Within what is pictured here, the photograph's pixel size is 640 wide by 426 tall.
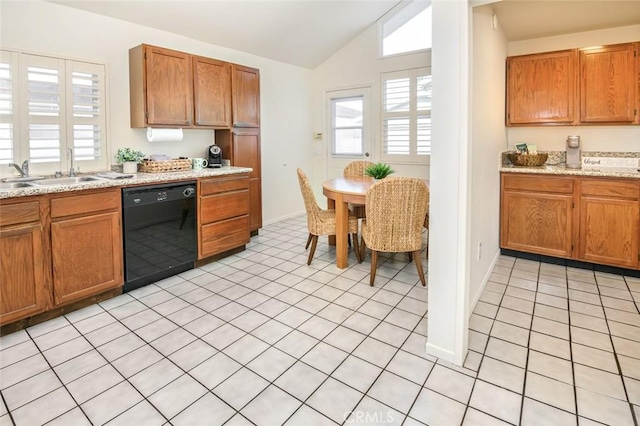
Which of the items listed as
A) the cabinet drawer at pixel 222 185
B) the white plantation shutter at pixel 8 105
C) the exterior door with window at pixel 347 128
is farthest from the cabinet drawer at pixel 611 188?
the white plantation shutter at pixel 8 105

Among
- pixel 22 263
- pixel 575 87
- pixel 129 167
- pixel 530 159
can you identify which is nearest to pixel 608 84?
pixel 575 87

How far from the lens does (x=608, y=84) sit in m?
3.40

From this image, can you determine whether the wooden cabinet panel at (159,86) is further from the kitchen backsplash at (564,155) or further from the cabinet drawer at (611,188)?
the cabinet drawer at (611,188)

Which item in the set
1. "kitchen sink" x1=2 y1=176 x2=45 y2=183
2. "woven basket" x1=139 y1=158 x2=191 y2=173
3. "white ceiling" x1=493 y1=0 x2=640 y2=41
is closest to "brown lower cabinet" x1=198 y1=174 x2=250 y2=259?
"woven basket" x1=139 y1=158 x2=191 y2=173

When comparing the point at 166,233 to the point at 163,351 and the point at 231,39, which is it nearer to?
A: the point at 163,351

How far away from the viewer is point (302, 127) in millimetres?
5973

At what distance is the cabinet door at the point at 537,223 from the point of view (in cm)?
349

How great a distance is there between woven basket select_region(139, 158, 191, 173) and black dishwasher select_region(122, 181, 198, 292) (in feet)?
1.42

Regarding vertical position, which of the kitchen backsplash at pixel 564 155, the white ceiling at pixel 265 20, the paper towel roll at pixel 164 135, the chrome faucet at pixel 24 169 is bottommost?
the chrome faucet at pixel 24 169

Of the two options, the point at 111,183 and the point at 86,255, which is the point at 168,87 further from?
the point at 86,255

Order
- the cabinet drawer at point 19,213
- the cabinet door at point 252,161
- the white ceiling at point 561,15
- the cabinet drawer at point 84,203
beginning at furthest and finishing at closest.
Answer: the cabinet door at point 252,161 → the white ceiling at point 561,15 → the cabinet drawer at point 84,203 → the cabinet drawer at point 19,213

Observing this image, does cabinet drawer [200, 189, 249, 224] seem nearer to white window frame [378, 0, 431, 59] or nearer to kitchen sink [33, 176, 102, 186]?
kitchen sink [33, 176, 102, 186]

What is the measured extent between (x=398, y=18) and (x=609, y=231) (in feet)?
12.6

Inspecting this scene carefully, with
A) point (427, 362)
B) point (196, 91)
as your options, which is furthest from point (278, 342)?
point (196, 91)
